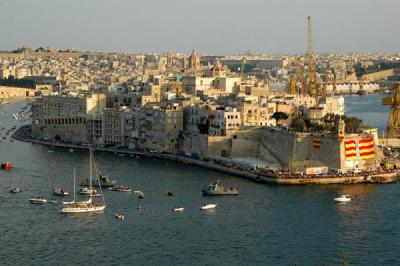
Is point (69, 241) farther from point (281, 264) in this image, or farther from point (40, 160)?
point (40, 160)

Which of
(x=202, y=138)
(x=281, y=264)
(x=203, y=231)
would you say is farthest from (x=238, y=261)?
(x=202, y=138)

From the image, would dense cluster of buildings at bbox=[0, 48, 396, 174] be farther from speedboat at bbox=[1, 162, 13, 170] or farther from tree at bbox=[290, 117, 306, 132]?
speedboat at bbox=[1, 162, 13, 170]

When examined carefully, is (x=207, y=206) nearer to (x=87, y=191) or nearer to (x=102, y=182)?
(x=87, y=191)

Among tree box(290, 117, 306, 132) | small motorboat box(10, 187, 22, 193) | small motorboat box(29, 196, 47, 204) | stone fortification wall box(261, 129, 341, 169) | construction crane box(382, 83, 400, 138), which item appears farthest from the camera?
construction crane box(382, 83, 400, 138)

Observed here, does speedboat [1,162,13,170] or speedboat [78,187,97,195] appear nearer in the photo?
speedboat [78,187,97,195]

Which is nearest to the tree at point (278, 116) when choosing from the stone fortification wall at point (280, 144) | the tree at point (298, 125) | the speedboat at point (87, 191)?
the stone fortification wall at point (280, 144)

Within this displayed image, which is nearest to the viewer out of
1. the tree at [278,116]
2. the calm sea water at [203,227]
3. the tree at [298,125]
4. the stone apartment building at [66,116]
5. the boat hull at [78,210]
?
the calm sea water at [203,227]

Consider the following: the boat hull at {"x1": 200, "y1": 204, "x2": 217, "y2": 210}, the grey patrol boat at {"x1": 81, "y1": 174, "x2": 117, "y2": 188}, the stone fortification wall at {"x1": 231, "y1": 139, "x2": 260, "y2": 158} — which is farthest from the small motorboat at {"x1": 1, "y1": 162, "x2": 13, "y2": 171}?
the boat hull at {"x1": 200, "y1": 204, "x2": 217, "y2": 210}

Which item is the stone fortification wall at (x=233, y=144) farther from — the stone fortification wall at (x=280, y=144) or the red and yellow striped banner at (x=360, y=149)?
the red and yellow striped banner at (x=360, y=149)

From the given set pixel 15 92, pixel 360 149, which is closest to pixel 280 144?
pixel 360 149
